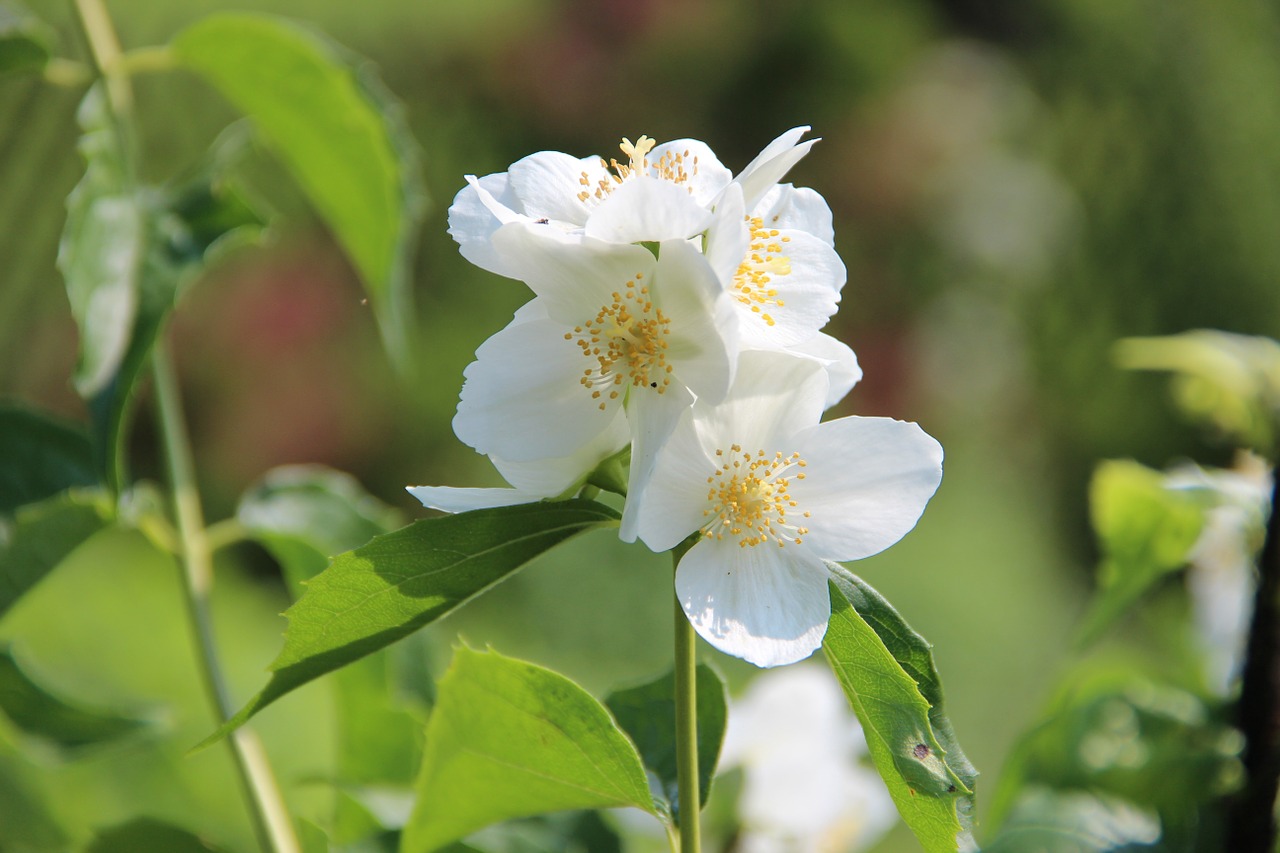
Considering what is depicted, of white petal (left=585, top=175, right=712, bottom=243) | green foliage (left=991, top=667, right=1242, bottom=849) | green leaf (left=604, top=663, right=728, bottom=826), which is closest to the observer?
white petal (left=585, top=175, right=712, bottom=243)

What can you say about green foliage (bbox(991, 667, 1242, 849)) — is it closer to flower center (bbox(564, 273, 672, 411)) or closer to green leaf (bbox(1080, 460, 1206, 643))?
green leaf (bbox(1080, 460, 1206, 643))

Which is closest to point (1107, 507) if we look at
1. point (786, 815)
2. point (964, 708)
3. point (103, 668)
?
point (786, 815)

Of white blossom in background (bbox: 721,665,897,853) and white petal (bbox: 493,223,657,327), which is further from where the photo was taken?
white blossom in background (bbox: 721,665,897,853)

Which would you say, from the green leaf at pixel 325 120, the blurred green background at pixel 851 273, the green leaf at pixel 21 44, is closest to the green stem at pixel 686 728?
the green leaf at pixel 325 120

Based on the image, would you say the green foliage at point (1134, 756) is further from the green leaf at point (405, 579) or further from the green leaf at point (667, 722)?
the green leaf at point (405, 579)

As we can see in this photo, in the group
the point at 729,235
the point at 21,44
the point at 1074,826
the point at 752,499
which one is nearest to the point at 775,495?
the point at 752,499

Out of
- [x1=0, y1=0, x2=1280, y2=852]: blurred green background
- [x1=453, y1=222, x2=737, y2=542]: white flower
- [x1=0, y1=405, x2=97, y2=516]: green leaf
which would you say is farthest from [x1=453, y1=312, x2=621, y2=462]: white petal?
[x1=0, y1=0, x2=1280, y2=852]: blurred green background

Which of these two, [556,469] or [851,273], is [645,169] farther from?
[851,273]
